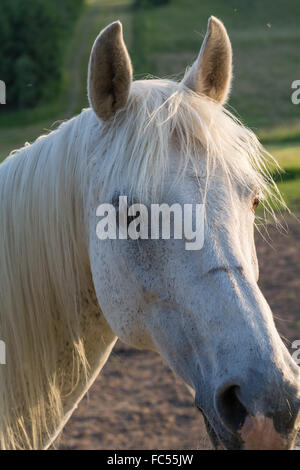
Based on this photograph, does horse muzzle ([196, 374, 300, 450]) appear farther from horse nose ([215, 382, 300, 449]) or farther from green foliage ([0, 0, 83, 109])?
green foliage ([0, 0, 83, 109])

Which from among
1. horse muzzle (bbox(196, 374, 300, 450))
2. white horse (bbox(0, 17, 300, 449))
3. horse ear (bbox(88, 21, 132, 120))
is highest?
horse ear (bbox(88, 21, 132, 120))

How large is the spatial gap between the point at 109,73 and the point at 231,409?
4.60 ft

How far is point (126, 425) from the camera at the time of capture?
214 inches

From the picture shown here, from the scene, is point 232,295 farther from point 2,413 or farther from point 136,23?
point 136,23

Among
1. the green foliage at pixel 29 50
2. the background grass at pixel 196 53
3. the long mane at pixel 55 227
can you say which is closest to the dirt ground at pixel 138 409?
the long mane at pixel 55 227

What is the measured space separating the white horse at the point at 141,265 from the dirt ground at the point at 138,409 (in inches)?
69.6

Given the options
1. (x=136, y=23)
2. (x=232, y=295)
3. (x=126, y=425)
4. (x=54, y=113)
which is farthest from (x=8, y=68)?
(x=232, y=295)

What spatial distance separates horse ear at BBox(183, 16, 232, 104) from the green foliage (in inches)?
1563

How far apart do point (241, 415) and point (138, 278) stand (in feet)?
2.14

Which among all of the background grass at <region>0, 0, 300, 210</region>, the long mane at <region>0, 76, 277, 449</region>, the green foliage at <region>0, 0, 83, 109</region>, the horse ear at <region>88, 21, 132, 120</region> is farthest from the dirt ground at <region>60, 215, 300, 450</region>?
the green foliage at <region>0, 0, 83, 109</region>

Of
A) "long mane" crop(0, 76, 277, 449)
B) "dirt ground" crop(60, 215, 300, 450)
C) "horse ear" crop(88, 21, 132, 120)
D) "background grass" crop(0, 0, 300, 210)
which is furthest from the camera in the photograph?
"background grass" crop(0, 0, 300, 210)

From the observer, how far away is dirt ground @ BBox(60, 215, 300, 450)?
517 centimetres

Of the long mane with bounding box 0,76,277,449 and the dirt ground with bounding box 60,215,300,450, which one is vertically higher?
the long mane with bounding box 0,76,277,449

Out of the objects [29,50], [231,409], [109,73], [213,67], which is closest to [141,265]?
[231,409]
